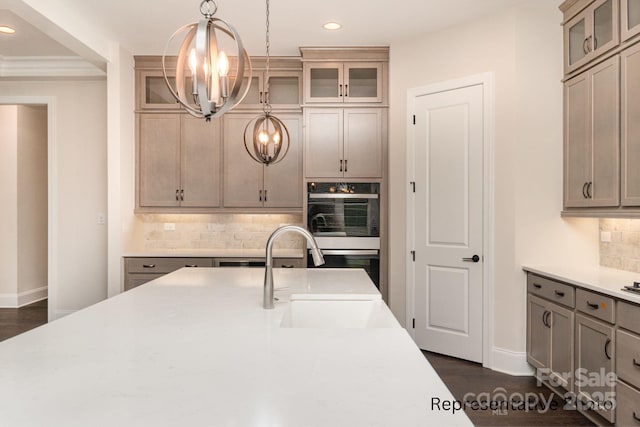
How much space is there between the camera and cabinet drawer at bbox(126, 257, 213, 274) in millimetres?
4434

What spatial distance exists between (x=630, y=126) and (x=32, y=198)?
676cm

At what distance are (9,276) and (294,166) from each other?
4.23m

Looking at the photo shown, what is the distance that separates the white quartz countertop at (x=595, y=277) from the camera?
239cm

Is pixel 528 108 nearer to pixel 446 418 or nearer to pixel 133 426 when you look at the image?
pixel 446 418

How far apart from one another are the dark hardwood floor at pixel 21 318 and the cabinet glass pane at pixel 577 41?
563cm

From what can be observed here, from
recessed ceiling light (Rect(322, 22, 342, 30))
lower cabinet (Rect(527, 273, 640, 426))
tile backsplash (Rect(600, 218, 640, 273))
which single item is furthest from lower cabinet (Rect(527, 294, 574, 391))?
recessed ceiling light (Rect(322, 22, 342, 30))

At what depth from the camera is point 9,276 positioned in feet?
19.4

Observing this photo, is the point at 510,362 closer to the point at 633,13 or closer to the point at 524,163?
the point at 524,163

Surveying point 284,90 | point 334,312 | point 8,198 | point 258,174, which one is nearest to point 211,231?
point 258,174

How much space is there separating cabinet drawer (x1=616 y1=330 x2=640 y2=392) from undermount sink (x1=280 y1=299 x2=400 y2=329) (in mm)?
1295

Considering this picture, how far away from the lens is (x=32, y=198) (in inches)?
242

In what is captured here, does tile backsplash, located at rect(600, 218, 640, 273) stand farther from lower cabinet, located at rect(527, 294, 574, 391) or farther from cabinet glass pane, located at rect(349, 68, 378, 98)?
cabinet glass pane, located at rect(349, 68, 378, 98)

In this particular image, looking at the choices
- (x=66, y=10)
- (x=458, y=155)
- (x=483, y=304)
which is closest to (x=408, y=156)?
(x=458, y=155)

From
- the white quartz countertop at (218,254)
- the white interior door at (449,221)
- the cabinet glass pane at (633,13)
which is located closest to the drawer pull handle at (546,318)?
the white interior door at (449,221)
